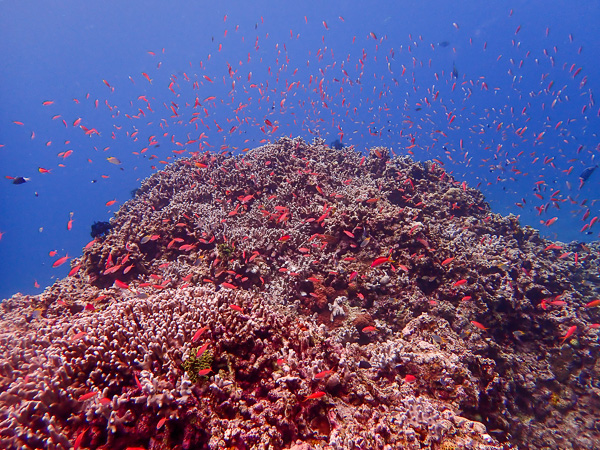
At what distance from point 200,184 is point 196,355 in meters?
8.77

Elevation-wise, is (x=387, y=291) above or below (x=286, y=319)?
above

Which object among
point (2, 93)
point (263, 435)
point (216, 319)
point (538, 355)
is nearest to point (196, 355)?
point (216, 319)

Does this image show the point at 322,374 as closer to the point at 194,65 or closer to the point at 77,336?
the point at 77,336

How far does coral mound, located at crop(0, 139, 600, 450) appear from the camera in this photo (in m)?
3.04

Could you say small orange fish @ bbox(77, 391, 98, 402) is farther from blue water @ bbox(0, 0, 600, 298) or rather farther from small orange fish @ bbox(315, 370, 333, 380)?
blue water @ bbox(0, 0, 600, 298)

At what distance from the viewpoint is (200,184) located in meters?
11.2

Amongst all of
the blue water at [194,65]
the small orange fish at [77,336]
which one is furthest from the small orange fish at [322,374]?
the blue water at [194,65]

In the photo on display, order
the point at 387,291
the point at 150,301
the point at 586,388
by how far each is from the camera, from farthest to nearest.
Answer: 1. the point at 586,388
2. the point at 387,291
3. the point at 150,301

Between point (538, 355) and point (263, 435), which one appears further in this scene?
point (538, 355)

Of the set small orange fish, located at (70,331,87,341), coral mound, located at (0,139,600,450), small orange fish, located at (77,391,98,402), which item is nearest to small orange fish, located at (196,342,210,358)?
coral mound, located at (0,139,600,450)

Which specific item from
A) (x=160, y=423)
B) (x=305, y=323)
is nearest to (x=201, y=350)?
(x=160, y=423)

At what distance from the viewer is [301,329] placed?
4.46 m

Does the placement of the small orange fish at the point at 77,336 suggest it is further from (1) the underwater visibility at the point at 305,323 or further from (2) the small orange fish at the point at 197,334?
(2) the small orange fish at the point at 197,334

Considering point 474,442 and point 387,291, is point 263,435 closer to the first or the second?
point 474,442
